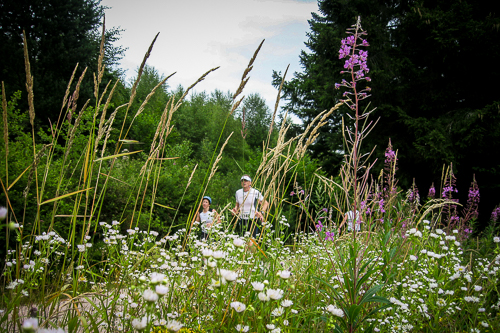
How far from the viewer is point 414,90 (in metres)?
9.48

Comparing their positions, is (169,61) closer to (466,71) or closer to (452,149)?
(452,149)

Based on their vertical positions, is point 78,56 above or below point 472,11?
below

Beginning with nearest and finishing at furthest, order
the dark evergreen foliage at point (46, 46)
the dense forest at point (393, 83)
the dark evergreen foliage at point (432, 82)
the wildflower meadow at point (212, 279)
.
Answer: the wildflower meadow at point (212, 279) < the dense forest at point (393, 83) < the dark evergreen foliage at point (432, 82) < the dark evergreen foliage at point (46, 46)

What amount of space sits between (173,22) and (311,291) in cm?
207

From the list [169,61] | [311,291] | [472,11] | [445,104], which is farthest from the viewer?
[445,104]

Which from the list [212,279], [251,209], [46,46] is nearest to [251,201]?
Result: [251,209]

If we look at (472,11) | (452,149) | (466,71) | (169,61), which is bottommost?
(169,61)

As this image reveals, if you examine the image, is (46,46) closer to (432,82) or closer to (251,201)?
(251,201)

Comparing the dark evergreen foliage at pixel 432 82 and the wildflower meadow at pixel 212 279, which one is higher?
the dark evergreen foliage at pixel 432 82

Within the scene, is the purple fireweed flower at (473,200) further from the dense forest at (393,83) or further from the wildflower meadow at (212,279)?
the dense forest at (393,83)

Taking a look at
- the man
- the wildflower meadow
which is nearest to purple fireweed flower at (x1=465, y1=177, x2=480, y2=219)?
the wildflower meadow

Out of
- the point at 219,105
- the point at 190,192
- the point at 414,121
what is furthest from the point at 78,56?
the point at 219,105

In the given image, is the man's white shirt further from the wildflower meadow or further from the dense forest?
the dense forest

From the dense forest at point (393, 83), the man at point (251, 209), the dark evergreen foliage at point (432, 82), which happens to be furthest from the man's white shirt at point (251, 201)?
the dark evergreen foliage at point (432, 82)
